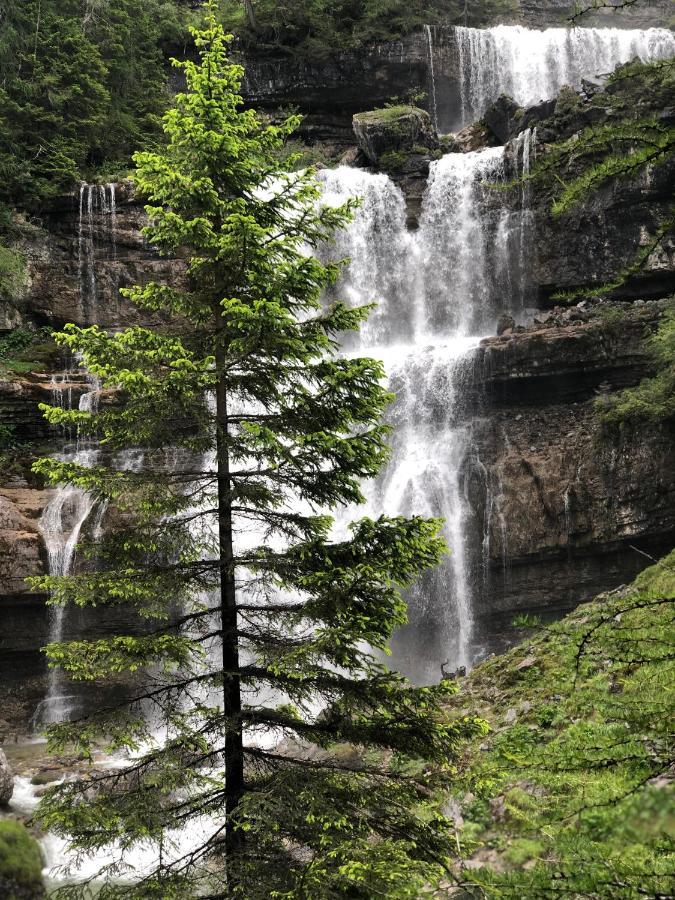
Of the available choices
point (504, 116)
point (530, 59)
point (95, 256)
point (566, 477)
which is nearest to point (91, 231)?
point (95, 256)

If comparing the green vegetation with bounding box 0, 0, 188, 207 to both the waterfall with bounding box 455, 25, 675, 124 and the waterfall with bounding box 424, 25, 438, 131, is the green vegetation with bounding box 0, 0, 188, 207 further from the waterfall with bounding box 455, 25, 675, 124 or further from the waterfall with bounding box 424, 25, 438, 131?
the waterfall with bounding box 455, 25, 675, 124

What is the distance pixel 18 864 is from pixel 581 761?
28.0 feet

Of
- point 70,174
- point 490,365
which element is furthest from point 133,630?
point 70,174

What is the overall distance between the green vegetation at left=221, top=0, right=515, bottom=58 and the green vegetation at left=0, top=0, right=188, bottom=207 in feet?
22.0

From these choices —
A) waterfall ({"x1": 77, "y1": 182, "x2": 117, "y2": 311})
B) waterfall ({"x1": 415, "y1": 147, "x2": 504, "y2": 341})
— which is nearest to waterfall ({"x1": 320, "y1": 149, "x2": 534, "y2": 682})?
waterfall ({"x1": 415, "y1": 147, "x2": 504, "y2": 341})

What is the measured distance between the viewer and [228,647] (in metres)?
5.88

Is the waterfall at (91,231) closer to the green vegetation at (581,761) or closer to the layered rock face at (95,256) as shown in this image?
the layered rock face at (95,256)

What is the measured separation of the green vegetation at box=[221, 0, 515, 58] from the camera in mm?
32656

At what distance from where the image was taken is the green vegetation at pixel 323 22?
32.7m

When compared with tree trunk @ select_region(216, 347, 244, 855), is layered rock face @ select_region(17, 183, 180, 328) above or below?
above

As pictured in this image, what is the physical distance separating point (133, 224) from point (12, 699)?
16382mm

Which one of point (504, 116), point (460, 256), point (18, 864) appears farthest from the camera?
point (504, 116)

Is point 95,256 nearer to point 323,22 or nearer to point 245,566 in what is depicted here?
point 323,22

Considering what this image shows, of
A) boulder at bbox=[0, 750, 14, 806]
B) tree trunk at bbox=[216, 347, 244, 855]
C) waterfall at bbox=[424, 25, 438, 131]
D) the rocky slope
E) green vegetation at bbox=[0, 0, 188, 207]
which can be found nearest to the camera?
tree trunk at bbox=[216, 347, 244, 855]
